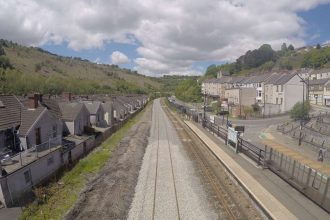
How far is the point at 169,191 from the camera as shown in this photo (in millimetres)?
23375

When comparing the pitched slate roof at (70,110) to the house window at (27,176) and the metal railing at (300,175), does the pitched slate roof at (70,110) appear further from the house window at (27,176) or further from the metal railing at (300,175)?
the metal railing at (300,175)

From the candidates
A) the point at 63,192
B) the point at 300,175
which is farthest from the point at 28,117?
the point at 300,175

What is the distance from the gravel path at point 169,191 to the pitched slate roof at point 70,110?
10981 mm

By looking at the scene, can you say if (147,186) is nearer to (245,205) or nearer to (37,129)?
(245,205)

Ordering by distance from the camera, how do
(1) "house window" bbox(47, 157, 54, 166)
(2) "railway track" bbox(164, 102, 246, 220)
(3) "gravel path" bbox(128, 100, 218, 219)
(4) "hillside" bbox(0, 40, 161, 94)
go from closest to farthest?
(3) "gravel path" bbox(128, 100, 218, 219) < (2) "railway track" bbox(164, 102, 246, 220) < (1) "house window" bbox(47, 157, 54, 166) < (4) "hillside" bbox(0, 40, 161, 94)

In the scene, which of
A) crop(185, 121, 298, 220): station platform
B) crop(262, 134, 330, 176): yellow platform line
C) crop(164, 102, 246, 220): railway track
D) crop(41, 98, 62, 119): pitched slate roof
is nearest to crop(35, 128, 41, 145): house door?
crop(41, 98, 62, 119): pitched slate roof

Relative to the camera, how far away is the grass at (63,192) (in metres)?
20.0

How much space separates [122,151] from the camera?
37.5 meters

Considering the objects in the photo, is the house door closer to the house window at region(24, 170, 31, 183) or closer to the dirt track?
the dirt track

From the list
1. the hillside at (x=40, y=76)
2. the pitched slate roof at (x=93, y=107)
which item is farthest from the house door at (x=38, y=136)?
the hillside at (x=40, y=76)

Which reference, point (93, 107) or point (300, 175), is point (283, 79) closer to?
point (93, 107)

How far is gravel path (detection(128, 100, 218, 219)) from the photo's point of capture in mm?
19641

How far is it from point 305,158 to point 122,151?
64.9ft

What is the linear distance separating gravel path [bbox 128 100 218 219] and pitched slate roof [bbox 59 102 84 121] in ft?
36.0
